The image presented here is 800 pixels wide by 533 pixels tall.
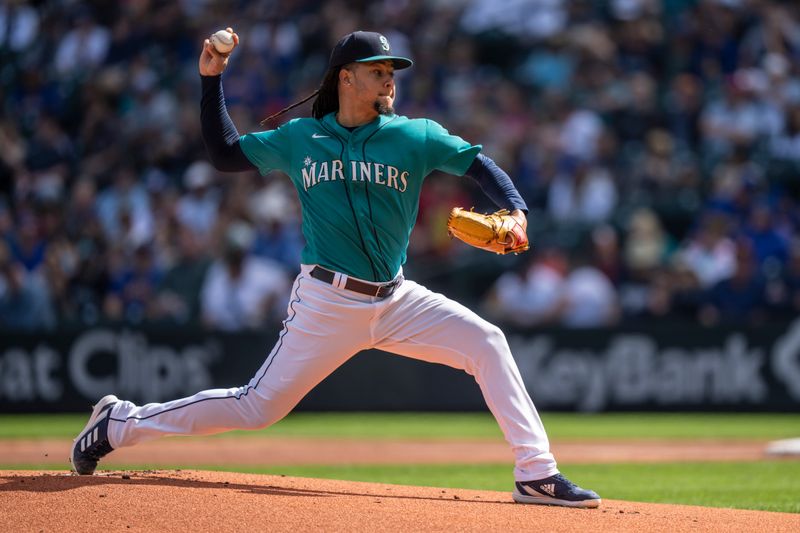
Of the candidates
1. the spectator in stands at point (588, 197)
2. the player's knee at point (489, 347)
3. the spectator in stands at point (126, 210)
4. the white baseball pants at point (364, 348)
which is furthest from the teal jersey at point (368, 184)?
the spectator in stands at point (126, 210)

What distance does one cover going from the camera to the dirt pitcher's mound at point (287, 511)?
465 centimetres

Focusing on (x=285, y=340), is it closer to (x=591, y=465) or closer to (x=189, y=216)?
(x=591, y=465)

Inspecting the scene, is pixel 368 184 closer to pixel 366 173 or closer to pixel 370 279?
pixel 366 173

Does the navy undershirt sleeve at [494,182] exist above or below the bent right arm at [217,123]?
below

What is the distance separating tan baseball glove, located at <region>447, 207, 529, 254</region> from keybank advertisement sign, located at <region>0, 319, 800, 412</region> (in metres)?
8.22

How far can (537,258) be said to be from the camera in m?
13.6

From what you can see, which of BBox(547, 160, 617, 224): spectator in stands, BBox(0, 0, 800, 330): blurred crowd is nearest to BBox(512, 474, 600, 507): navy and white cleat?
BBox(0, 0, 800, 330): blurred crowd

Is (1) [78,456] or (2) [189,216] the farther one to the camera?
(2) [189,216]

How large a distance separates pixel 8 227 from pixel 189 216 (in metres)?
2.17

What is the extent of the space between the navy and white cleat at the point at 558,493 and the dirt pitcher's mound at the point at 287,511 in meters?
0.06

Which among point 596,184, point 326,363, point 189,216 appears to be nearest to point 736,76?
point 596,184

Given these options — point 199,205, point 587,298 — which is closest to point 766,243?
point 587,298

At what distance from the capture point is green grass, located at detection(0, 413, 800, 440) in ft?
38.7

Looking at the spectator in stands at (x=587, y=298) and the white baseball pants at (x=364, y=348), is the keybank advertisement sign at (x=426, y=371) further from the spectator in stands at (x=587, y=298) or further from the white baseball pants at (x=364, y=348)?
the white baseball pants at (x=364, y=348)
